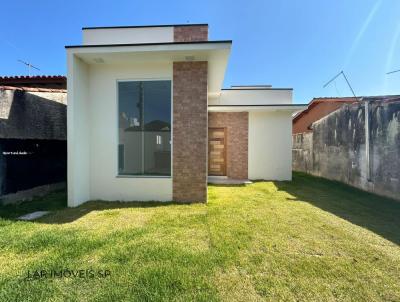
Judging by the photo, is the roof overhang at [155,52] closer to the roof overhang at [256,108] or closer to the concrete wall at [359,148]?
the roof overhang at [256,108]

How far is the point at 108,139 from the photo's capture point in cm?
690

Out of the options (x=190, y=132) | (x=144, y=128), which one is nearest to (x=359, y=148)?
(x=190, y=132)

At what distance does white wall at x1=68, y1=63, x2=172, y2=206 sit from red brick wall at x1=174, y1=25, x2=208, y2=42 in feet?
6.81

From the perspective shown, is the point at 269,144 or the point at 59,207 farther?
the point at 269,144

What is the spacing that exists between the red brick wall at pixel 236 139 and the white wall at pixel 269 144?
27 cm

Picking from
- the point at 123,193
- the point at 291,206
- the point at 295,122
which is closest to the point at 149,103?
the point at 123,193

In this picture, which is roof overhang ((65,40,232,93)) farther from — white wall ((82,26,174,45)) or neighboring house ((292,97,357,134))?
neighboring house ((292,97,357,134))

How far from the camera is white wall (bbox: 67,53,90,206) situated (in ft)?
20.2

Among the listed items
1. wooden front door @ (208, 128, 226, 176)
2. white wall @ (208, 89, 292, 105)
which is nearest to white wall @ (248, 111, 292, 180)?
white wall @ (208, 89, 292, 105)

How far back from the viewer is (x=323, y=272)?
125 inches

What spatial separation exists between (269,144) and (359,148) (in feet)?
12.6

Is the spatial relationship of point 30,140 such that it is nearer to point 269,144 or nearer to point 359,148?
point 269,144

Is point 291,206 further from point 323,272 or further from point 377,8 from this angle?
point 377,8

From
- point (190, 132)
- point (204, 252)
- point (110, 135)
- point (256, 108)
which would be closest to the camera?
point (204, 252)
